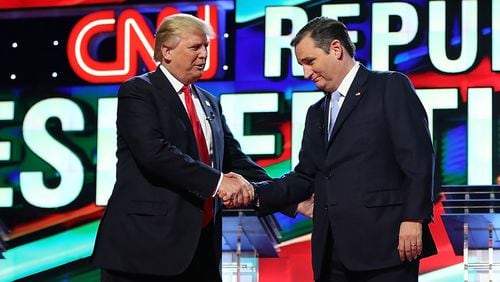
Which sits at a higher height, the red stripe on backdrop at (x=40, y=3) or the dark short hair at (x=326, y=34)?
the red stripe on backdrop at (x=40, y=3)

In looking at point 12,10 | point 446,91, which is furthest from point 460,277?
point 12,10

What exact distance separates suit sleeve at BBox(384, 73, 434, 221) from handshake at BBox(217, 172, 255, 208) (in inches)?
25.1

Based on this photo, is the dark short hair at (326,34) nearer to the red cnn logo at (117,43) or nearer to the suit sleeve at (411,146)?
the suit sleeve at (411,146)

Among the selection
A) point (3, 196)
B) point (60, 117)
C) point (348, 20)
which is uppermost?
point (348, 20)

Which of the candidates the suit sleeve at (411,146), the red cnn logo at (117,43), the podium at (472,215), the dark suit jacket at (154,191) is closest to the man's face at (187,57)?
the dark suit jacket at (154,191)

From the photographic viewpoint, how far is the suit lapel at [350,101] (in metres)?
3.19

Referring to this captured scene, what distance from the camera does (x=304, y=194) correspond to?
11.9 feet

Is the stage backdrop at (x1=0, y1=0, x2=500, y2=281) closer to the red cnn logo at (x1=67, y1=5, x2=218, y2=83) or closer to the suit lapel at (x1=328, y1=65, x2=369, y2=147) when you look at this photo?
the red cnn logo at (x1=67, y1=5, x2=218, y2=83)

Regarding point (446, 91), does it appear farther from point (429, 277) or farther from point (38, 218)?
point (38, 218)

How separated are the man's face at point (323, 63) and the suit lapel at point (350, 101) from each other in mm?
85

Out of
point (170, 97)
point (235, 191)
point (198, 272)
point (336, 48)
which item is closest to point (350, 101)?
point (336, 48)

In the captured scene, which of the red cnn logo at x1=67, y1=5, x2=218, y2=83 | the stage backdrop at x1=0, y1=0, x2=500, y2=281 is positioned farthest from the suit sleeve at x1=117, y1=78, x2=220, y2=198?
the red cnn logo at x1=67, y1=5, x2=218, y2=83

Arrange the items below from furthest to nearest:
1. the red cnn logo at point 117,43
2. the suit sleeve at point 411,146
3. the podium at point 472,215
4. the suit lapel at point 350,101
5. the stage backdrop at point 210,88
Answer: the red cnn logo at point 117,43
the stage backdrop at point 210,88
the podium at point 472,215
the suit lapel at point 350,101
the suit sleeve at point 411,146

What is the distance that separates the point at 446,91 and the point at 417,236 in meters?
3.42
